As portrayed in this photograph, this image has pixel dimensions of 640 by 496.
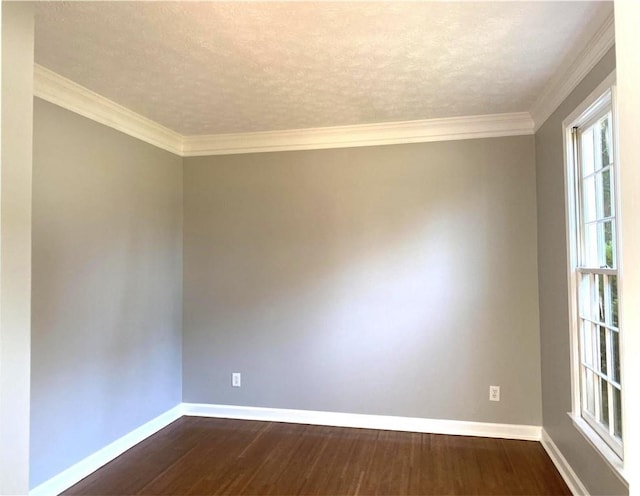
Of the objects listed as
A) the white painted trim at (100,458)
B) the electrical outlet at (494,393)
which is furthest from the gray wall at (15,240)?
the electrical outlet at (494,393)

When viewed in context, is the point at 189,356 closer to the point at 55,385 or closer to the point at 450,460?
the point at 55,385

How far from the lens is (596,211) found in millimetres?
2223

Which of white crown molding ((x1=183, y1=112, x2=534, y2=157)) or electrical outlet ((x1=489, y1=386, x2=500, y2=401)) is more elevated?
white crown molding ((x1=183, y1=112, x2=534, y2=157))

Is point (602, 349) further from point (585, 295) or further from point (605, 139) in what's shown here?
point (605, 139)

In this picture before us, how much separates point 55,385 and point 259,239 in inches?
70.8

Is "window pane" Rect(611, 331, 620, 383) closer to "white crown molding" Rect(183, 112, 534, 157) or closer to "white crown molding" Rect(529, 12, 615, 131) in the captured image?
"white crown molding" Rect(529, 12, 615, 131)

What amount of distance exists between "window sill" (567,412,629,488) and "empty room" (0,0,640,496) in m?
0.02

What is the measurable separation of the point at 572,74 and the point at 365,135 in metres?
1.51

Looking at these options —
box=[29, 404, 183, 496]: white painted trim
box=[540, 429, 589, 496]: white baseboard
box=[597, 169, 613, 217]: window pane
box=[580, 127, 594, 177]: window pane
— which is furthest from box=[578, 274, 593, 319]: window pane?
box=[29, 404, 183, 496]: white painted trim

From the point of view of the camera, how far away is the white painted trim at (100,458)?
7.84ft

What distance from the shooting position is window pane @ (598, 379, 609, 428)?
2.11 meters

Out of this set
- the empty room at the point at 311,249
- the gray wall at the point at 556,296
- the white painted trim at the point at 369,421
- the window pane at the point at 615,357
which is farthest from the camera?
the white painted trim at the point at 369,421

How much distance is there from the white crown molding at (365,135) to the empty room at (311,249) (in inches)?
0.8

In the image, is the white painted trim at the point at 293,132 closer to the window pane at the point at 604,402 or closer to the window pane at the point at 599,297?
the window pane at the point at 599,297
